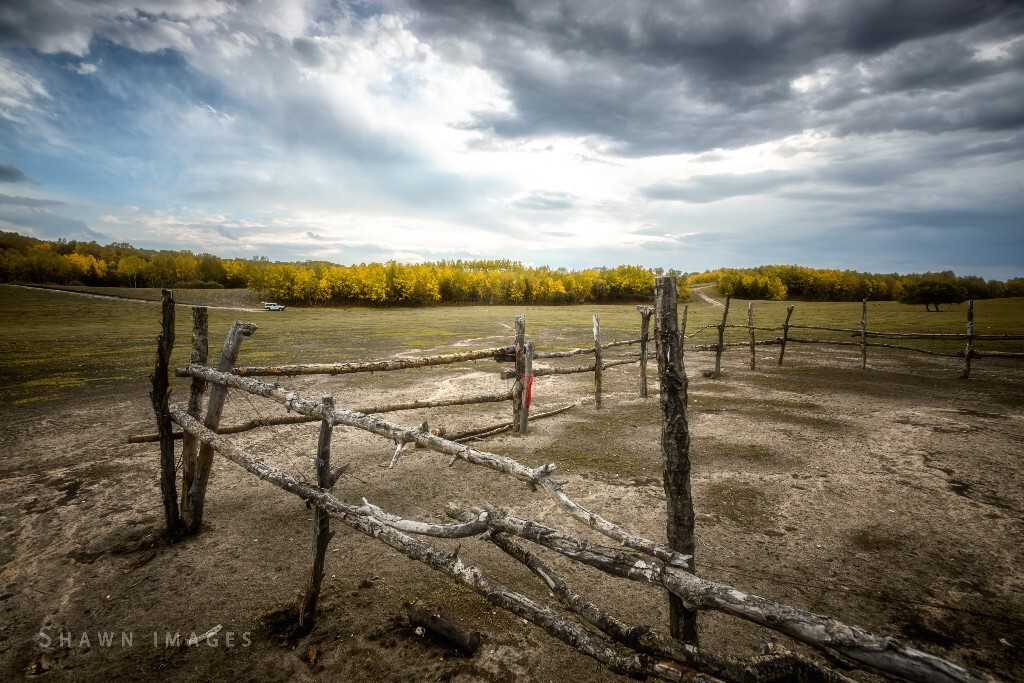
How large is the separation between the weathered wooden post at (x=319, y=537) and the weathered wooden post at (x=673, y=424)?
7.82 ft

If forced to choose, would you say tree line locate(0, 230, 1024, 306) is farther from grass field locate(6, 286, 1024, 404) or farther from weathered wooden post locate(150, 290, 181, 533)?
weathered wooden post locate(150, 290, 181, 533)

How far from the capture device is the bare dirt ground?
294 cm

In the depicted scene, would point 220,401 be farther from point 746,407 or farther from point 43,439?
point 746,407

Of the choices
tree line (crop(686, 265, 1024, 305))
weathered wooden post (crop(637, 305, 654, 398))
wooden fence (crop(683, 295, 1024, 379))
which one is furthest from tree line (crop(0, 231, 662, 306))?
weathered wooden post (crop(637, 305, 654, 398))

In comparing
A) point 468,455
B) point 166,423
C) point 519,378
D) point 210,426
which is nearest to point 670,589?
point 468,455

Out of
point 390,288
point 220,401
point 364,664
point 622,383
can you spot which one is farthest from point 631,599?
→ point 390,288

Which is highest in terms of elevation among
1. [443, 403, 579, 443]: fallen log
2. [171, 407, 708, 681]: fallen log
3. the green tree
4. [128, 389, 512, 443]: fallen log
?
the green tree

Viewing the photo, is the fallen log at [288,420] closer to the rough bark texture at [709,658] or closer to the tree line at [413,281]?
the rough bark texture at [709,658]

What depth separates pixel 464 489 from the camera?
5434mm

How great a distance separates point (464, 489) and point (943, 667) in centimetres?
466

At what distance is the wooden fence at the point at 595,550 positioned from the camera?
1562mm

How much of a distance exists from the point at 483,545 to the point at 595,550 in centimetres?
235

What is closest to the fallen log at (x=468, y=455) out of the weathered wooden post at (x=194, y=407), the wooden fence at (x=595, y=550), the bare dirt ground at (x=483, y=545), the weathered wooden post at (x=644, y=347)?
the wooden fence at (x=595, y=550)

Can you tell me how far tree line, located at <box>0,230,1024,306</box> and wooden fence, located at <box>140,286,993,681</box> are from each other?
56.1m
